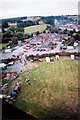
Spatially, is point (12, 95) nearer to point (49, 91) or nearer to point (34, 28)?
point (49, 91)

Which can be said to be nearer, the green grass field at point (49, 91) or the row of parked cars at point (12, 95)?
the green grass field at point (49, 91)

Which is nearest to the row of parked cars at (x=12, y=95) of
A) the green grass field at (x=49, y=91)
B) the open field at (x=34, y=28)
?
the green grass field at (x=49, y=91)

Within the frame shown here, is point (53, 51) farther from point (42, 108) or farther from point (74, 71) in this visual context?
point (42, 108)

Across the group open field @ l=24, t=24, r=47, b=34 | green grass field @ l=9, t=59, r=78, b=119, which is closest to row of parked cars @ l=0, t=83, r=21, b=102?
green grass field @ l=9, t=59, r=78, b=119

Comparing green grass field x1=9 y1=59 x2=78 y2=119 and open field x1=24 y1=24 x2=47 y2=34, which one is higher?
open field x1=24 y1=24 x2=47 y2=34

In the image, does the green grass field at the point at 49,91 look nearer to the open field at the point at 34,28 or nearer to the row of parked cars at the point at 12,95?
the row of parked cars at the point at 12,95

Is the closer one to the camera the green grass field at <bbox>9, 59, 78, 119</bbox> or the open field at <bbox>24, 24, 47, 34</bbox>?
the green grass field at <bbox>9, 59, 78, 119</bbox>

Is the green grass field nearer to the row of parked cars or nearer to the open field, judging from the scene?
the row of parked cars

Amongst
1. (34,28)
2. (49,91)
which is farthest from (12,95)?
(34,28)
